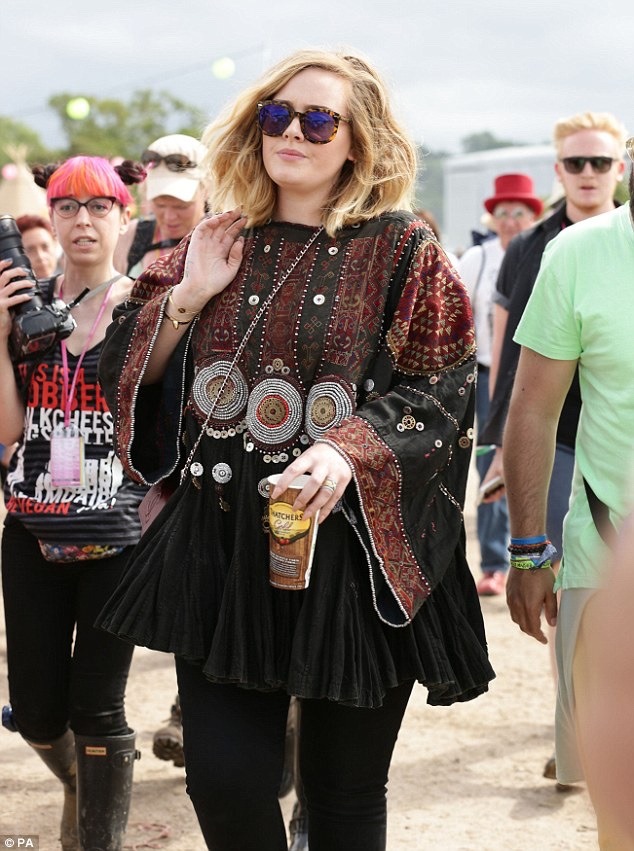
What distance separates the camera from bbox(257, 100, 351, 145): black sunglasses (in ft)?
9.78

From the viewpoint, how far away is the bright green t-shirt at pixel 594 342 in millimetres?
2963

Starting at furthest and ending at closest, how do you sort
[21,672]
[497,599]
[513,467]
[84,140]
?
1. [84,140]
2. [497,599]
3. [21,672]
4. [513,467]

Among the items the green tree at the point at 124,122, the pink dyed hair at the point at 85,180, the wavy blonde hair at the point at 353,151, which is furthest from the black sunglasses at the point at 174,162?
the green tree at the point at 124,122

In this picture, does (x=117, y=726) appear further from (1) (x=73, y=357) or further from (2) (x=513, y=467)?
(2) (x=513, y=467)

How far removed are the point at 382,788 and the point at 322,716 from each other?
238 millimetres

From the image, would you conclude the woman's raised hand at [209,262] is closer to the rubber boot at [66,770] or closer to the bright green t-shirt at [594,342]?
the bright green t-shirt at [594,342]

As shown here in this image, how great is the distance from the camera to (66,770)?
13.2 feet

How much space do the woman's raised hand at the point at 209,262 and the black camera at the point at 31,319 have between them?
0.81 meters

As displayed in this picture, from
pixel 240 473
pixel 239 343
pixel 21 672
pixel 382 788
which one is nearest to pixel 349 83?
pixel 239 343

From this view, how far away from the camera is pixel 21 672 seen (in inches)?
148

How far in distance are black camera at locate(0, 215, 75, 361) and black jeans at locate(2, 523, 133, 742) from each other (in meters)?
0.53

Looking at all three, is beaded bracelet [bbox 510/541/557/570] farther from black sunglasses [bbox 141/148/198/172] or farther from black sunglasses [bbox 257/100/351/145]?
black sunglasses [bbox 141/148/198/172]

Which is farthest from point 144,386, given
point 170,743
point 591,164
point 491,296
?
point 491,296

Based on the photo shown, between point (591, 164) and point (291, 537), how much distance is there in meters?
2.95
